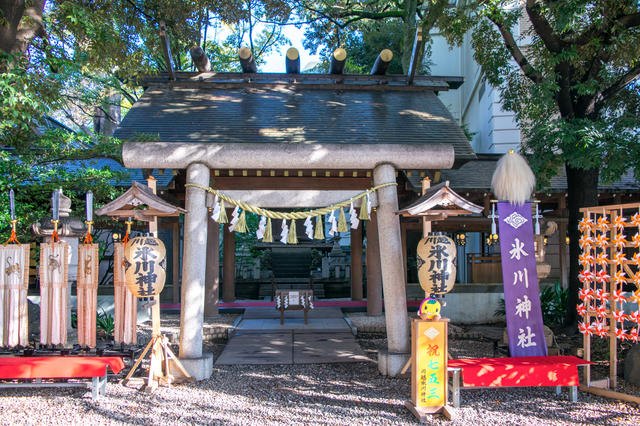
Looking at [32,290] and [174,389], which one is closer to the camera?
[174,389]

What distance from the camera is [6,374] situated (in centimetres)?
465

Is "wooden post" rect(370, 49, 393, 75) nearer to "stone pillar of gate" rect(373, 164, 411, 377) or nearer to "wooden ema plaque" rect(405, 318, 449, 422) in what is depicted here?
"stone pillar of gate" rect(373, 164, 411, 377)

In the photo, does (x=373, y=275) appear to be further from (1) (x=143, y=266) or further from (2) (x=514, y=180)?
(1) (x=143, y=266)

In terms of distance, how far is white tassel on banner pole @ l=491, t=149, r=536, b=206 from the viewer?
5488 millimetres

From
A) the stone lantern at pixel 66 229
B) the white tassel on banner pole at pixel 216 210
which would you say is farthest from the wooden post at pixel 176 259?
the white tassel on banner pole at pixel 216 210

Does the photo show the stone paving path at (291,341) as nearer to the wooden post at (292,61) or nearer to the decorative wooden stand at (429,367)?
the decorative wooden stand at (429,367)

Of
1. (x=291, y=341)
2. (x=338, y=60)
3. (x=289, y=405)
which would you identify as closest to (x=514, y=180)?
(x=289, y=405)

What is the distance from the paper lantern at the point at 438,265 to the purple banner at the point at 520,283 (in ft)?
3.45

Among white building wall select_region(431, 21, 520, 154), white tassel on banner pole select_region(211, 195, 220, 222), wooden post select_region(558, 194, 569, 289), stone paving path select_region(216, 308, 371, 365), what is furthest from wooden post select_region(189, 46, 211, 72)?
wooden post select_region(558, 194, 569, 289)

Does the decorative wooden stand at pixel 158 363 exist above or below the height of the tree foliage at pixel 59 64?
below

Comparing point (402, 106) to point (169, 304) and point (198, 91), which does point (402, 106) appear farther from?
point (169, 304)

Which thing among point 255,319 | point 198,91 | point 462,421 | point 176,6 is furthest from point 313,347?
point 176,6

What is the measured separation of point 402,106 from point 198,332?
690 centimetres

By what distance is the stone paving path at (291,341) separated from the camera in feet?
22.4
